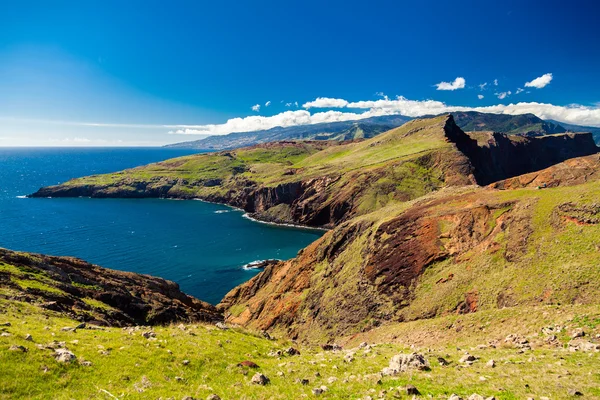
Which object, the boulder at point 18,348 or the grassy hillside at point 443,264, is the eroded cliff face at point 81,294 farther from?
the grassy hillside at point 443,264

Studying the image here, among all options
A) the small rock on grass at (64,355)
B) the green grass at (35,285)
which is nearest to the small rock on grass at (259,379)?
the small rock on grass at (64,355)

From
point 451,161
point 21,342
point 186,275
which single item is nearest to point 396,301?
point 21,342

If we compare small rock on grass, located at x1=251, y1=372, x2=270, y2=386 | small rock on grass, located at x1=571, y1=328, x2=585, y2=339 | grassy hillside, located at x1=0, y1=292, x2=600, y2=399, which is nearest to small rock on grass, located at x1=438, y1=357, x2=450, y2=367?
grassy hillside, located at x1=0, y1=292, x2=600, y2=399

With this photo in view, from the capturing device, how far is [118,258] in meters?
109

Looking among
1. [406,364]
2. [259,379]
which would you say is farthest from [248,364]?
[406,364]

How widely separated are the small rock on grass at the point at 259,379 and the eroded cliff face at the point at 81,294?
51.1 feet

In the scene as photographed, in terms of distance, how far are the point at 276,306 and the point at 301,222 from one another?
10861cm

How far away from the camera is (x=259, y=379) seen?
669 inches

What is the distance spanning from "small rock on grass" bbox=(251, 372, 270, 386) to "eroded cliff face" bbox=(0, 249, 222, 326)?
1557 cm

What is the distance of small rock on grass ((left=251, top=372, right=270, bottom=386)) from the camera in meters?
16.9

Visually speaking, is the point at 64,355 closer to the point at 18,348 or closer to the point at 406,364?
the point at 18,348

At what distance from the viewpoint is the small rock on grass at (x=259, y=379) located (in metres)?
16.9

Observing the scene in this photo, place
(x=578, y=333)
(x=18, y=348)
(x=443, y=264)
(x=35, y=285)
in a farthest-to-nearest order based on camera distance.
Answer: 1. (x=443, y=264)
2. (x=35, y=285)
3. (x=578, y=333)
4. (x=18, y=348)

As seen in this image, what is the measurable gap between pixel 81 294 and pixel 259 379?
25.0 m
